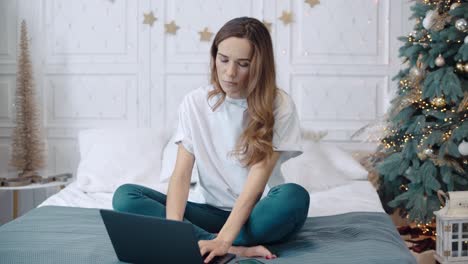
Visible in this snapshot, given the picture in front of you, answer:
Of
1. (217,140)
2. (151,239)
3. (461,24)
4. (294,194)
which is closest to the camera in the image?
(151,239)

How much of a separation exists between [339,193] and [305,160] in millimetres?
299

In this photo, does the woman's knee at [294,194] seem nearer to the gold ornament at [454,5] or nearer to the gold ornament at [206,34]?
the gold ornament at [454,5]

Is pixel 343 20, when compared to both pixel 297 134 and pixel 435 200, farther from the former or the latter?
pixel 297 134

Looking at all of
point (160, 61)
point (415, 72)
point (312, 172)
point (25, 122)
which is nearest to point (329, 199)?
point (312, 172)

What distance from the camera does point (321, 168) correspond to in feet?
10.5

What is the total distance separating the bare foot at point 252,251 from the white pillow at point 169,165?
1.18m

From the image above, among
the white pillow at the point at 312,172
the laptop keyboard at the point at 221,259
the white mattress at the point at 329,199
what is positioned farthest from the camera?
the white pillow at the point at 312,172

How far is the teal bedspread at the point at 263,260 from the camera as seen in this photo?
74.7 inches

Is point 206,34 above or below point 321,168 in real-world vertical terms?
above

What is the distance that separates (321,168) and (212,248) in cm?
142

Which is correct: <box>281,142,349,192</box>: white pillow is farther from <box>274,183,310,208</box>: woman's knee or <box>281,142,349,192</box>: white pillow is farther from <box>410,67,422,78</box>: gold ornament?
<box>274,183,310,208</box>: woman's knee

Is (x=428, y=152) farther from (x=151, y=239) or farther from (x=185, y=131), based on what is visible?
(x=151, y=239)

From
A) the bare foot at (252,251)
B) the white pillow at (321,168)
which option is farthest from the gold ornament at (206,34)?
the bare foot at (252,251)

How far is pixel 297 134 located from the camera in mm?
2184
